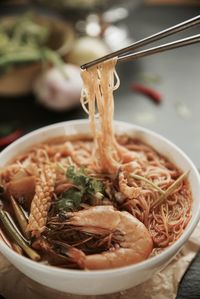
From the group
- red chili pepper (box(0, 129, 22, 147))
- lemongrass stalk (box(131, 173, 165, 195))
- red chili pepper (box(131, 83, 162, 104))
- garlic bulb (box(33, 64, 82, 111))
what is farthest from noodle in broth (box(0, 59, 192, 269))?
red chili pepper (box(131, 83, 162, 104))

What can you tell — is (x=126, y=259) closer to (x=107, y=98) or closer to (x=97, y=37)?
(x=107, y=98)

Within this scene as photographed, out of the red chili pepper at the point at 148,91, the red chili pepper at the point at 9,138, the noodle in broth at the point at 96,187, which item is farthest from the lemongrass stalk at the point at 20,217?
the red chili pepper at the point at 148,91

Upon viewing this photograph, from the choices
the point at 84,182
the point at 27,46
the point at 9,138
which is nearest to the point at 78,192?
the point at 84,182

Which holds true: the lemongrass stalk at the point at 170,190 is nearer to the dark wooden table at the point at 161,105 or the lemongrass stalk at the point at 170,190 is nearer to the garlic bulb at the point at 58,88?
the dark wooden table at the point at 161,105

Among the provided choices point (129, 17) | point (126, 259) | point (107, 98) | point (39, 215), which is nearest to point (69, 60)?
point (129, 17)

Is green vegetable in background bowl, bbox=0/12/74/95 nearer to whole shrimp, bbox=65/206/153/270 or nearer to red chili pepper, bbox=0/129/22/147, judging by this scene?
red chili pepper, bbox=0/129/22/147

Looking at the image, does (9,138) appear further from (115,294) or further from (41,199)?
(115,294)
